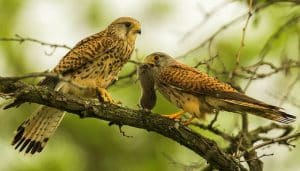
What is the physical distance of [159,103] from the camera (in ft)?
32.2

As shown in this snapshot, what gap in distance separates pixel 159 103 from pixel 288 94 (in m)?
3.76

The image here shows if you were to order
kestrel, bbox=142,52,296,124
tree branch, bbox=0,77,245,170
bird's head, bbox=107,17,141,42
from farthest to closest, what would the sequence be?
1. bird's head, bbox=107,17,141,42
2. kestrel, bbox=142,52,296,124
3. tree branch, bbox=0,77,245,170

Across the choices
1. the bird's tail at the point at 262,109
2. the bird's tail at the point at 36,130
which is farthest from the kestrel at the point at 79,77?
the bird's tail at the point at 262,109

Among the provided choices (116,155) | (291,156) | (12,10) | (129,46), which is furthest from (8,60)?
(129,46)

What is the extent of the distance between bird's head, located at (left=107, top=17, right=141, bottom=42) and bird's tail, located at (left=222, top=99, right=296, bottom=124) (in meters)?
1.40

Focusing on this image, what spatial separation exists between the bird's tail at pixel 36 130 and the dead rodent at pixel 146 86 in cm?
78

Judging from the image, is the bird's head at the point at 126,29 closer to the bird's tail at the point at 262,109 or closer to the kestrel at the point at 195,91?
the kestrel at the point at 195,91

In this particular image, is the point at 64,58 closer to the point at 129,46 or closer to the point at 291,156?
the point at 129,46

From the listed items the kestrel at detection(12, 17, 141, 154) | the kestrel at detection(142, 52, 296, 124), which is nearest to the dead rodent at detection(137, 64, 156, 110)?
the kestrel at detection(142, 52, 296, 124)

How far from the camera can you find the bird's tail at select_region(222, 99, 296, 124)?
17.3 ft

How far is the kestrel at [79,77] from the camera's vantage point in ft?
20.3

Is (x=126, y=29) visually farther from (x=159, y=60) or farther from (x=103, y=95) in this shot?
→ (x=103, y=95)

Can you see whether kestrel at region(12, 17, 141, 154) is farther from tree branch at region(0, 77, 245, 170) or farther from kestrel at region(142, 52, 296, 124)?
tree branch at region(0, 77, 245, 170)

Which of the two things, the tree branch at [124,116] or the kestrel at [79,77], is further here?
the kestrel at [79,77]
